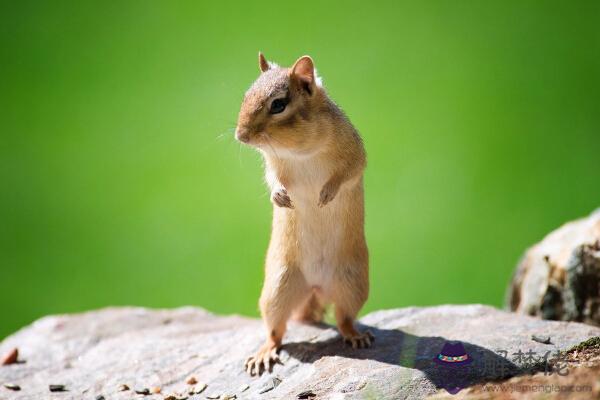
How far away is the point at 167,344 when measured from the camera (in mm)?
3676

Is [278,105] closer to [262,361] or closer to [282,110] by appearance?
[282,110]

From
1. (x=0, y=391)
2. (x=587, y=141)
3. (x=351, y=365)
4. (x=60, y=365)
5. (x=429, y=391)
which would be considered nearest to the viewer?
(x=429, y=391)

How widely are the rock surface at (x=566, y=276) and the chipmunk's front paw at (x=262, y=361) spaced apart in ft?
4.70

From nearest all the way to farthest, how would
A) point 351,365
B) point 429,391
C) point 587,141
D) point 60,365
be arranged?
point 429,391 → point 351,365 → point 60,365 → point 587,141

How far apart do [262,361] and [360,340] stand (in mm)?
426

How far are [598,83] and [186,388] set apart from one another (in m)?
3.50

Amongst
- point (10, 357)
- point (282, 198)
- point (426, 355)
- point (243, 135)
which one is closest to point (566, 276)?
point (426, 355)

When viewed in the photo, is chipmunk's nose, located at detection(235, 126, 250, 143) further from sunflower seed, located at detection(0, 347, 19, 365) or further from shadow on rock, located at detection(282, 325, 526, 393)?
sunflower seed, located at detection(0, 347, 19, 365)

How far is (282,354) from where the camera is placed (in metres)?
3.24

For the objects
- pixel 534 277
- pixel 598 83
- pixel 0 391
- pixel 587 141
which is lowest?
pixel 0 391

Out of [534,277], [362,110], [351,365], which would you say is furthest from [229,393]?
[362,110]

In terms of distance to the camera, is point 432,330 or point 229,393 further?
point 432,330

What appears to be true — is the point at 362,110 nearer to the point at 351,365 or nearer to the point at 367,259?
the point at 367,259

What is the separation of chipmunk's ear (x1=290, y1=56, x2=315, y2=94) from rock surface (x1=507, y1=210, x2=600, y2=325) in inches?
61.1
